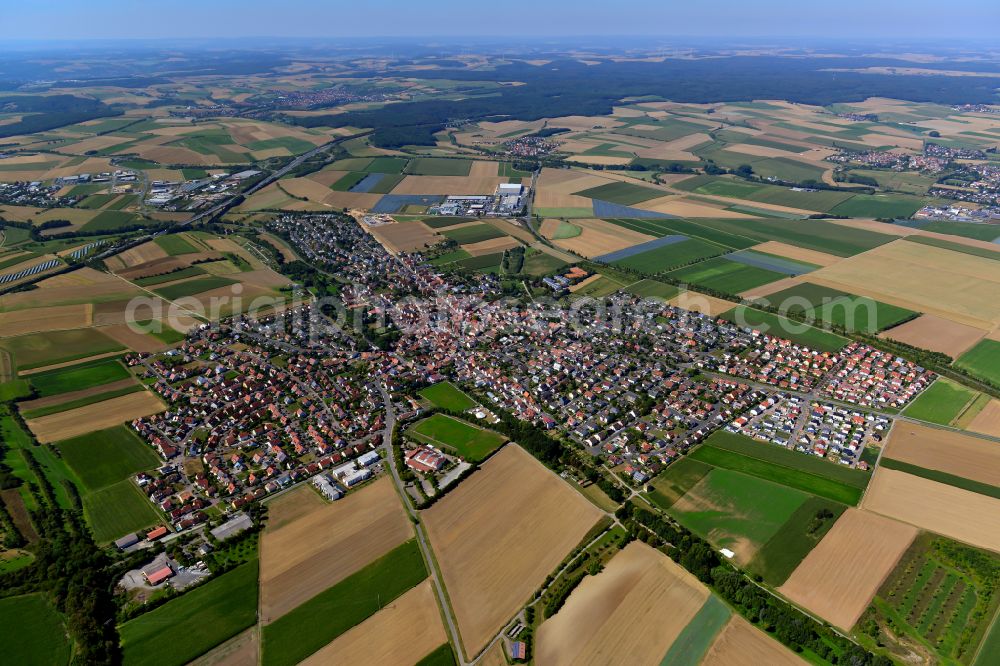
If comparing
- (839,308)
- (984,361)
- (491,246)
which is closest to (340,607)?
(984,361)

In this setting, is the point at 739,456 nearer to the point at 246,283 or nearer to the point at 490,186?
the point at 246,283

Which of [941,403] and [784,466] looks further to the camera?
[941,403]

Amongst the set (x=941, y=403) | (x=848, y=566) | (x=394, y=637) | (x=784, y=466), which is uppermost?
(x=941, y=403)

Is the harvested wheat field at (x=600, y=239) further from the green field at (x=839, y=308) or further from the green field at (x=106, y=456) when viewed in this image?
the green field at (x=106, y=456)

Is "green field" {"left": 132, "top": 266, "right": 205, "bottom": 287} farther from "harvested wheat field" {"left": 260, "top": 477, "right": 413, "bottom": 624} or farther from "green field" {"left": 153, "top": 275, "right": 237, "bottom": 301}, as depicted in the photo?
"harvested wheat field" {"left": 260, "top": 477, "right": 413, "bottom": 624}

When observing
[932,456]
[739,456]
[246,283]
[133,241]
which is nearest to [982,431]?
[932,456]

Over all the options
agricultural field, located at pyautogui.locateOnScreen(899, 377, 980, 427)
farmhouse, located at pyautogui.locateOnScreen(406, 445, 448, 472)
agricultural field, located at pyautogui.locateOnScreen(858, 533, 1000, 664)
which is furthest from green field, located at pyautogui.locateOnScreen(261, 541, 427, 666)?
agricultural field, located at pyautogui.locateOnScreen(899, 377, 980, 427)

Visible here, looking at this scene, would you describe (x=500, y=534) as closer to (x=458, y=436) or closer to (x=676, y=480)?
(x=458, y=436)
